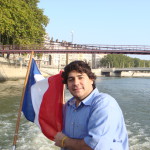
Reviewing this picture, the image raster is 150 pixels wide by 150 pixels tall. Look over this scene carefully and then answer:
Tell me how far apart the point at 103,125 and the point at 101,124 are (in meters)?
0.02

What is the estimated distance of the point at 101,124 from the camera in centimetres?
185

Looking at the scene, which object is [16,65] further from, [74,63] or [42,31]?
[74,63]

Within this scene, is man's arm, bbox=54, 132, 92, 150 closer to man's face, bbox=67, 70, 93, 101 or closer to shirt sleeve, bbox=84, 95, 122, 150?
shirt sleeve, bbox=84, 95, 122, 150

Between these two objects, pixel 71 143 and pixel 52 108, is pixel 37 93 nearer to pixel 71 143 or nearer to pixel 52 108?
pixel 52 108

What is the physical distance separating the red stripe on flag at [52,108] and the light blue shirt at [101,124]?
1.83ft

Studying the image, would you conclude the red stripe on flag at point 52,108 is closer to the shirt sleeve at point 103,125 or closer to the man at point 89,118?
the man at point 89,118

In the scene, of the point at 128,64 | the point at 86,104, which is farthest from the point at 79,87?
the point at 128,64

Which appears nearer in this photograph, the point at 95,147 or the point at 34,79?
the point at 95,147

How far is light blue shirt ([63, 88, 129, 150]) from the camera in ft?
Answer: 6.04

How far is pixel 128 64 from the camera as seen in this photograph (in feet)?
438

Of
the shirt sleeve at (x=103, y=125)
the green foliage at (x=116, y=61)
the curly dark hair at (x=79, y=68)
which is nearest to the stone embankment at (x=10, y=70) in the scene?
the curly dark hair at (x=79, y=68)

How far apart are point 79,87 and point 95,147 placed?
1.60 feet

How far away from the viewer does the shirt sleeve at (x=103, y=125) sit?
1836mm

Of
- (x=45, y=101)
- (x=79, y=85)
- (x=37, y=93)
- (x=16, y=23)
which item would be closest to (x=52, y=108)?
(x=45, y=101)
